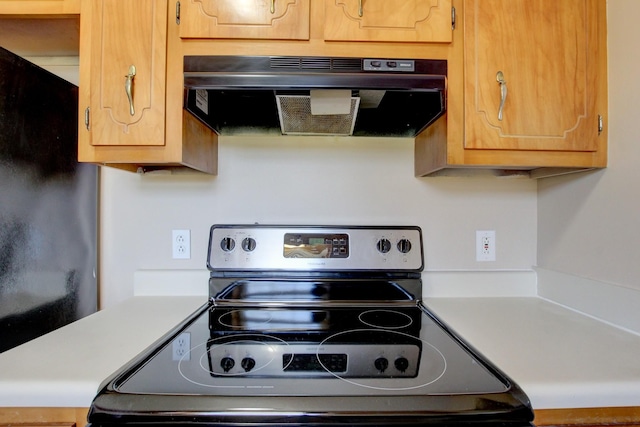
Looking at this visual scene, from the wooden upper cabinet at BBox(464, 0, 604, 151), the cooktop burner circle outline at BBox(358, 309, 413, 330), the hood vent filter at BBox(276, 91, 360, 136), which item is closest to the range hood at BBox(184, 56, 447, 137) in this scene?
the hood vent filter at BBox(276, 91, 360, 136)

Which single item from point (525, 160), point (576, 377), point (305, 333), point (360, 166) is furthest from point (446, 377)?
point (360, 166)

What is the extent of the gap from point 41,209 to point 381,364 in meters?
1.03

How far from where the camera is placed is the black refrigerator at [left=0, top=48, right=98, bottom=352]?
2.85ft

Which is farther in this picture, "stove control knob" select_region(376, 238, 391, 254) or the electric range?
"stove control knob" select_region(376, 238, 391, 254)

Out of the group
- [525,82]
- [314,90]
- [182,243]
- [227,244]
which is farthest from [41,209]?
[525,82]

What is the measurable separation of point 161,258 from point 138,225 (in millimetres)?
A: 145

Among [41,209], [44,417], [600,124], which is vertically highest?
[600,124]

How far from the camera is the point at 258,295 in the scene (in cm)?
114

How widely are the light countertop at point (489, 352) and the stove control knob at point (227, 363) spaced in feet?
0.65

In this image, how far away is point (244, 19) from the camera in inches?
35.0

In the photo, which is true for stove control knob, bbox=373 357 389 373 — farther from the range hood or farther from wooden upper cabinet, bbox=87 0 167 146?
wooden upper cabinet, bbox=87 0 167 146

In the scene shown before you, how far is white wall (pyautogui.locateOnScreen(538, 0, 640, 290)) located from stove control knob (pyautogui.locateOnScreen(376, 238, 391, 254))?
569mm

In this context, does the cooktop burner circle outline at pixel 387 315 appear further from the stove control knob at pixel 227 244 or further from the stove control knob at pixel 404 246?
the stove control knob at pixel 227 244

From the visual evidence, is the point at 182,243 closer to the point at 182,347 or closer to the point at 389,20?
the point at 182,347
